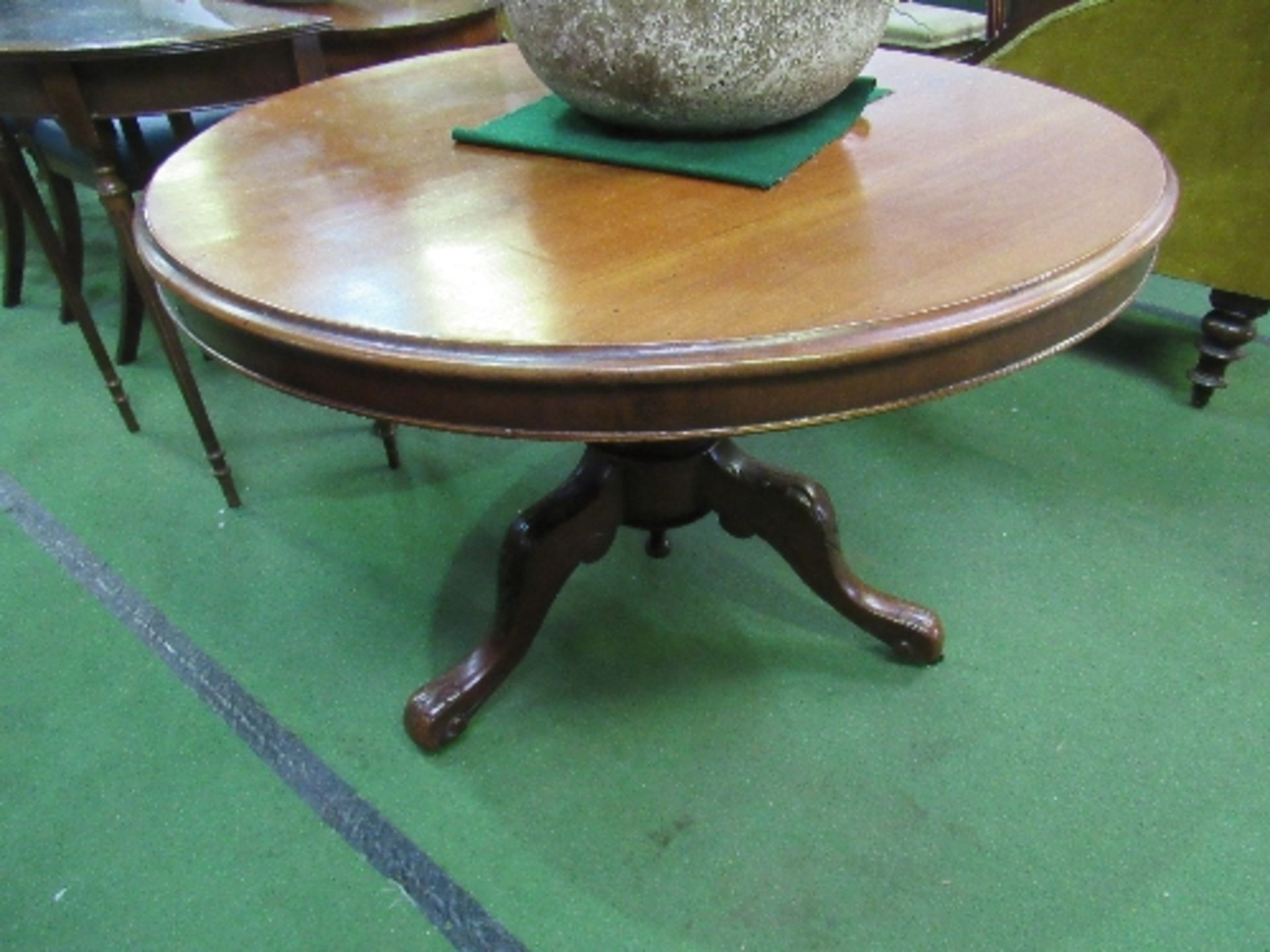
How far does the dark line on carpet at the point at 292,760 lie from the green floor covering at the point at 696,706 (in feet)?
0.04

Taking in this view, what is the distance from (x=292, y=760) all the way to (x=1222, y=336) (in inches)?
50.0

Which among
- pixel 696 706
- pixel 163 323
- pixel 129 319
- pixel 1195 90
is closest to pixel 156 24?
pixel 163 323

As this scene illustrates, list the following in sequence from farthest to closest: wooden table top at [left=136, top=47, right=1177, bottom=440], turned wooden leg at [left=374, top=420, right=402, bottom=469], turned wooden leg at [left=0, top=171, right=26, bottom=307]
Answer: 1. turned wooden leg at [left=0, top=171, right=26, bottom=307]
2. turned wooden leg at [left=374, top=420, right=402, bottom=469]
3. wooden table top at [left=136, top=47, right=1177, bottom=440]

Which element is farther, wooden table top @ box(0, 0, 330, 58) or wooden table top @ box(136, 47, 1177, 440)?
wooden table top @ box(0, 0, 330, 58)

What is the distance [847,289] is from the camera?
1.46 feet

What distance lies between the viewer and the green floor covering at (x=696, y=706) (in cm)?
73

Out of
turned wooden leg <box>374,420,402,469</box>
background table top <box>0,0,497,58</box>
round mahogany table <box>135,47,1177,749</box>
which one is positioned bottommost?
turned wooden leg <box>374,420,402,469</box>

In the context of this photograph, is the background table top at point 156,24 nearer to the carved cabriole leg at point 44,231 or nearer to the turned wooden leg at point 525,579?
the carved cabriole leg at point 44,231

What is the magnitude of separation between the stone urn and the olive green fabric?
65 cm

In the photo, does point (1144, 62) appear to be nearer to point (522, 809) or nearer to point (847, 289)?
point (847, 289)

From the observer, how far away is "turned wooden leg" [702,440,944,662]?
0.88 metres

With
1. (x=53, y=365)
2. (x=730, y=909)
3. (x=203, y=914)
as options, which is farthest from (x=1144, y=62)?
(x=53, y=365)

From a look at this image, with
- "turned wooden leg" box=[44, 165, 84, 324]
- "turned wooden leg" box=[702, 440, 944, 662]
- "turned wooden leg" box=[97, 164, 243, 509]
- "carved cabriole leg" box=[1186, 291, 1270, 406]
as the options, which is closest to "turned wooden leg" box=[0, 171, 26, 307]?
"turned wooden leg" box=[44, 165, 84, 324]

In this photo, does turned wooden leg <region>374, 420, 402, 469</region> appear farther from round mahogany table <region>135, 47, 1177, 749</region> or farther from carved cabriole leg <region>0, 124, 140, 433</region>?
round mahogany table <region>135, 47, 1177, 749</region>
